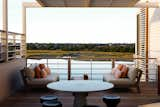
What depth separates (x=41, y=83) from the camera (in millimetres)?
7086

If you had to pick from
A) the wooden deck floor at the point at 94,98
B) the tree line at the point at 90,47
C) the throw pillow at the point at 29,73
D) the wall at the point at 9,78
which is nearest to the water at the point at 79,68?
the wall at the point at 9,78

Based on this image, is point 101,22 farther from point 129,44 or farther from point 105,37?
point 129,44

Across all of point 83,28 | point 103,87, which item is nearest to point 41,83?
point 103,87

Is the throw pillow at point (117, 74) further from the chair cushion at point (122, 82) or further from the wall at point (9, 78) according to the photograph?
the wall at point (9, 78)

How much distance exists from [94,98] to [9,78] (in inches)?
84.5

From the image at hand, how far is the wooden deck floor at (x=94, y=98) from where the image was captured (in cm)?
600

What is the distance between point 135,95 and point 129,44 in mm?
5507

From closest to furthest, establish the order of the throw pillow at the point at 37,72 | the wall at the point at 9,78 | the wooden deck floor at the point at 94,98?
the wooden deck floor at the point at 94,98
the wall at the point at 9,78
the throw pillow at the point at 37,72

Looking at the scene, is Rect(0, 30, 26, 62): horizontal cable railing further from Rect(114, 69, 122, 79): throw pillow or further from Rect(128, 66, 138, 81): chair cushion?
Rect(128, 66, 138, 81): chair cushion

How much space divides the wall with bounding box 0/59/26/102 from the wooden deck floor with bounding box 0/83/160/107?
0.18 m

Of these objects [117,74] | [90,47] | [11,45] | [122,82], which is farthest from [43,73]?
[90,47]

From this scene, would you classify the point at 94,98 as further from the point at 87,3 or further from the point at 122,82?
the point at 87,3

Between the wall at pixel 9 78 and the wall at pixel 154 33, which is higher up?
the wall at pixel 154 33

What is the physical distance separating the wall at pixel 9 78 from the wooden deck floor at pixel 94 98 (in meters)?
0.18
